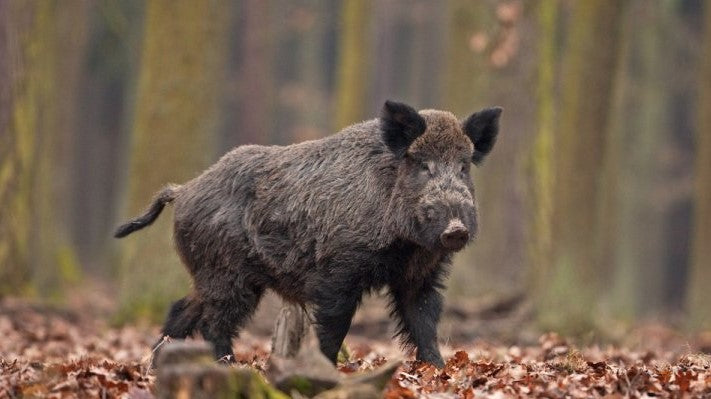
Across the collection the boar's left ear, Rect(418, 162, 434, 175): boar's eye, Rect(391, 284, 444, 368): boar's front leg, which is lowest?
Rect(391, 284, 444, 368): boar's front leg

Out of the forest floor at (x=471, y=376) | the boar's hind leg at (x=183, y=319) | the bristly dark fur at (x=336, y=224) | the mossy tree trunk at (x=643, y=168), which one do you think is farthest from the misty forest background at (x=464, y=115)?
the bristly dark fur at (x=336, y=224)

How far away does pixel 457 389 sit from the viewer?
22.3ft

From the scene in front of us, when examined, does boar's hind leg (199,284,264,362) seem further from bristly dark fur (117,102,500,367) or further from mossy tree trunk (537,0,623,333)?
mossy tree trunk (537,0,623,333)

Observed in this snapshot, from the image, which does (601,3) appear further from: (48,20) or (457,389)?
(457,389)

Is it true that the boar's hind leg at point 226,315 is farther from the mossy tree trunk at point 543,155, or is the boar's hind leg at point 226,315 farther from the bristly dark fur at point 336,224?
the mossy tree trunk at point 543,155

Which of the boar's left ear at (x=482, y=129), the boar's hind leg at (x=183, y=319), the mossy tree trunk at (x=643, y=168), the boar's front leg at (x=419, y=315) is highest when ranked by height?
the boar's left ear at (x=482, y=129)

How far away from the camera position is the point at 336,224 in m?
8.55

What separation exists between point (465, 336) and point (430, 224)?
6.10 m

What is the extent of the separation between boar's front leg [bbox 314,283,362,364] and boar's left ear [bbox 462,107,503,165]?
1.49 metres

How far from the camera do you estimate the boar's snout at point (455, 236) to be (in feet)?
24.9

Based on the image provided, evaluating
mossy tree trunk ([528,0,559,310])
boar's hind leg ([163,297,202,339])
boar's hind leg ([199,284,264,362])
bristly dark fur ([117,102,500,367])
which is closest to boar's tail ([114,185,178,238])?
bristly dark fur ([117,102,500,367])

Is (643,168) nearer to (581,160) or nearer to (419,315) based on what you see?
(581,160)

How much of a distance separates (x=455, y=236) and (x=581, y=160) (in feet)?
27.6

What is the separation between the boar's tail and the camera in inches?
371
